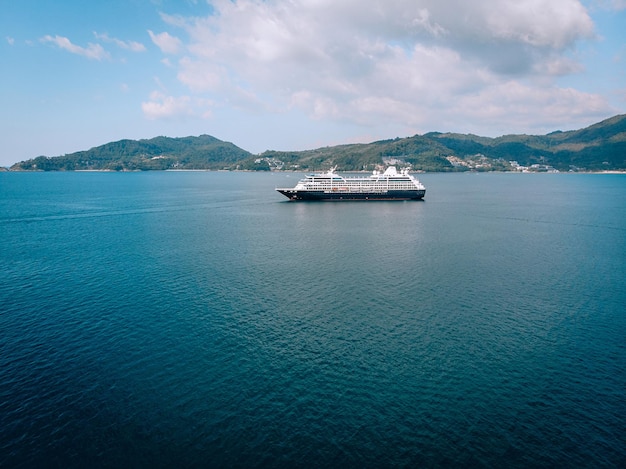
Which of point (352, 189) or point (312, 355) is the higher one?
point (352, 189)

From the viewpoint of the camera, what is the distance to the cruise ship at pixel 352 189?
152750mm

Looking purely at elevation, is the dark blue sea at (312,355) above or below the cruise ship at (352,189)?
below

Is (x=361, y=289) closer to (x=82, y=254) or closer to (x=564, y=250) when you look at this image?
(x=564, y=250)

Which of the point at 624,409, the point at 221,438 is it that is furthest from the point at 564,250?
the point at 221,438

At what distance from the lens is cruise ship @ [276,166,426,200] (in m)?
153

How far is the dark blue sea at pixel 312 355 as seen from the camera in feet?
82.8

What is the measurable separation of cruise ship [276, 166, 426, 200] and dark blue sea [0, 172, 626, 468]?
3047 inches

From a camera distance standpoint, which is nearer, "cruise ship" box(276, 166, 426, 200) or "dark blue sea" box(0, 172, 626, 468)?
"dark blue sea" box(0, 172, 626, 468)

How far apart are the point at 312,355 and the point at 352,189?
404 ft

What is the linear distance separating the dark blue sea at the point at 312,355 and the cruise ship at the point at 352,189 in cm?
7740

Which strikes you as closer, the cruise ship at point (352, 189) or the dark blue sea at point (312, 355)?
the dark blue sea at point (312, 355)

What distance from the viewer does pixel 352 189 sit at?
506 ft

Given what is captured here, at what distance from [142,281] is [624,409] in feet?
187

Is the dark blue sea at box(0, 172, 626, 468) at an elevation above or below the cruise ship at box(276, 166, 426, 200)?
below
